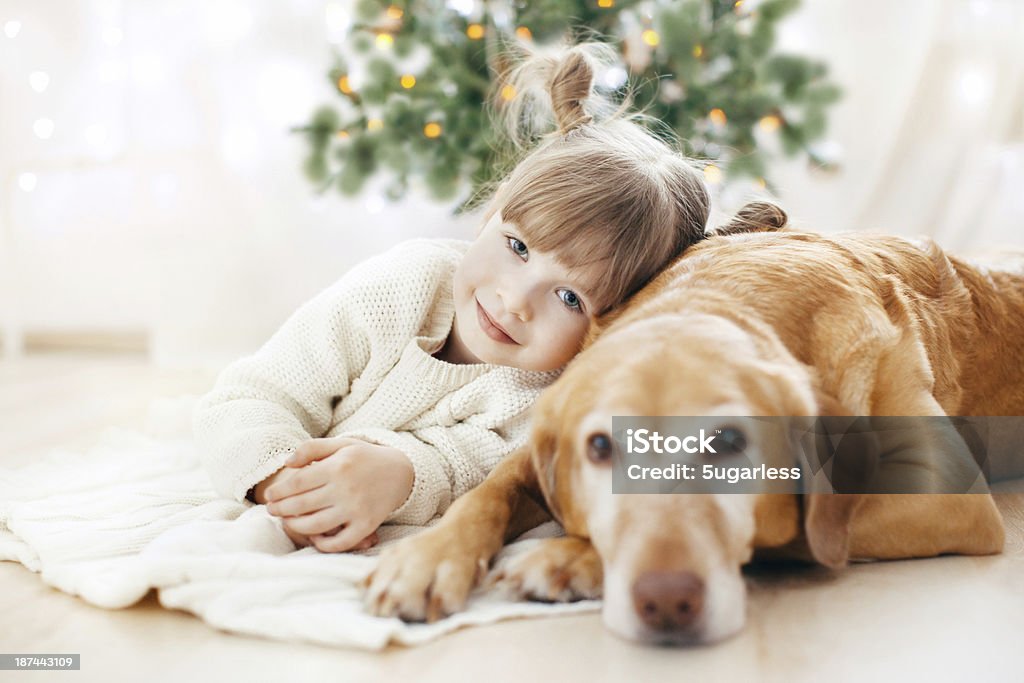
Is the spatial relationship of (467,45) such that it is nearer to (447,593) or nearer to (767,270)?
(767,270)

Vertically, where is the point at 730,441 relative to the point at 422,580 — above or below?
above

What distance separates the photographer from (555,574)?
1260mm

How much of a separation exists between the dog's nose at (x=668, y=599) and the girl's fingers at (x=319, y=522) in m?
0.57

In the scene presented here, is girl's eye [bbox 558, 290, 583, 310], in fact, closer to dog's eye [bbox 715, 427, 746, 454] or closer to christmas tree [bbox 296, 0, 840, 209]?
dog's eye [bbox 715, 427, 746, 454]

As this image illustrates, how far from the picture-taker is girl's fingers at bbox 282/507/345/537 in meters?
1.41

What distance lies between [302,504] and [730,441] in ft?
2.31

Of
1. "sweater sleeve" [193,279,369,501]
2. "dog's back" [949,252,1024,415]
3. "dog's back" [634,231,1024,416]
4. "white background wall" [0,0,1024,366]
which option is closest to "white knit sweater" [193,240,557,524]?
"sweater sleeve" [193,279,369,501]

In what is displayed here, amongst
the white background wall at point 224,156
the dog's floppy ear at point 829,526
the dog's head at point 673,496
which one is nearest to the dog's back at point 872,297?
the dog's head at point 673,496

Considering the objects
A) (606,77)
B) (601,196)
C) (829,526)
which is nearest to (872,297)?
(829,526)

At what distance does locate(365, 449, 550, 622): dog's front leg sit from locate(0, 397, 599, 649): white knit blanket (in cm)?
3

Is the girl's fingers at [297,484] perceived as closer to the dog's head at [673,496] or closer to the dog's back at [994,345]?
the dog's head at [673,496]

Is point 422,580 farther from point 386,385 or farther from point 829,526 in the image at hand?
point 386,385

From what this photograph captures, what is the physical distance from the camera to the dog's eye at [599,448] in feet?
3.93

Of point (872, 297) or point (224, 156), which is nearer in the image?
point (872, 297)
